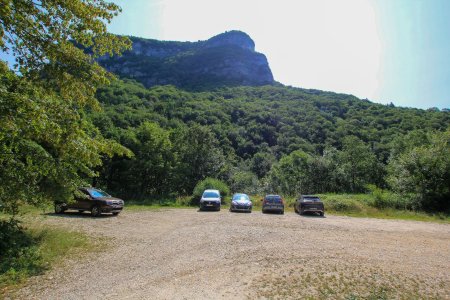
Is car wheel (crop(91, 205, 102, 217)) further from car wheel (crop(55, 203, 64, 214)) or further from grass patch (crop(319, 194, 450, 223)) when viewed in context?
grass patch (crop(319, 194, 450, 223))

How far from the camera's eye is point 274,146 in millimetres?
69875

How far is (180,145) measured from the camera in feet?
126

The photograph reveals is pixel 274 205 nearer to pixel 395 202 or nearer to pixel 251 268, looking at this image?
pixel 395 202

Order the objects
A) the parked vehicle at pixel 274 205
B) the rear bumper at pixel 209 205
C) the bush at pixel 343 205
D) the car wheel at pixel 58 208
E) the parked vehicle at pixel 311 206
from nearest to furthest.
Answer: the car wheel at pixel 58 208
the parked vehicle at pixel 311 206
the parked vehicle at pixel 274 205
the rear bumper at pixel 209 205
the bush at pixel 343 205

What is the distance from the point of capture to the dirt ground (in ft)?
20.7

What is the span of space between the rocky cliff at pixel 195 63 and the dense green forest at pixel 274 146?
2930 cm

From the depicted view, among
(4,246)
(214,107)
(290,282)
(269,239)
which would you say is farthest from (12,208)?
(214,107)

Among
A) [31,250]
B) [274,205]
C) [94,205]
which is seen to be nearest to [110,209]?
[94,205]

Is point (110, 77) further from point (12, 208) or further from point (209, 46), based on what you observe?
point (209, 46)

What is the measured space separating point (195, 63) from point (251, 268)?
409ft

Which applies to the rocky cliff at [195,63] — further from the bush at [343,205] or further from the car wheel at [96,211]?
the car wheel at [96,211]

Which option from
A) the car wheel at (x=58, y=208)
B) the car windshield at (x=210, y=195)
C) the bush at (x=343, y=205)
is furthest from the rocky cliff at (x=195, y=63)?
the car wheel at (x=58, y=208)

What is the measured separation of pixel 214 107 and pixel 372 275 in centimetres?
6509

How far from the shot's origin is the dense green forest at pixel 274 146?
29.6 metres
